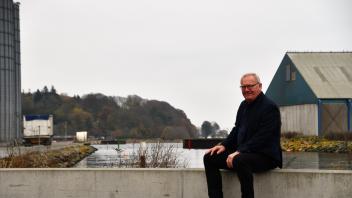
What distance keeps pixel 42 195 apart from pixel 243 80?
3077 mm

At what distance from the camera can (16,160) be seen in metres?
11.5

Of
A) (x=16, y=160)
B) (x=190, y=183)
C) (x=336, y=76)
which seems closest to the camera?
(x=190, y=183)

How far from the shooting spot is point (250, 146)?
18.0ft

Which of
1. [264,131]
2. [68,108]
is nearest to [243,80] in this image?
[264,131]

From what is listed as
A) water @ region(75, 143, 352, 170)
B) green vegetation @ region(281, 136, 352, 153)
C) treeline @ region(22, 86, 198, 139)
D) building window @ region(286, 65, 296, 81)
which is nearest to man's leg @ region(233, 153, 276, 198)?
water @ region(75, 143, 352, 170)

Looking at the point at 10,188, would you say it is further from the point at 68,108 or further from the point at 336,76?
the point at 68,108

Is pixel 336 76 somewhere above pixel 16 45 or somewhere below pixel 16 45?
below

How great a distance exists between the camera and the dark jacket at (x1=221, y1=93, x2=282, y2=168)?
17.9ft

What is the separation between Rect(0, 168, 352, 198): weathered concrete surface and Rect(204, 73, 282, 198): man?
287 millimetres

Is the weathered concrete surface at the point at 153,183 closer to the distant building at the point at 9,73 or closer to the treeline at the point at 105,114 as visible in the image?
the distant building at the point at 9,73

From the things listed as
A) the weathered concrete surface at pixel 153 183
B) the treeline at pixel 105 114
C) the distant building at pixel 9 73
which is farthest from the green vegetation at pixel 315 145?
the treeline at pixel 105 114

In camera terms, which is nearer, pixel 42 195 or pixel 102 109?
pixel 42 195

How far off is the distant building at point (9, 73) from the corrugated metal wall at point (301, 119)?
5853cm

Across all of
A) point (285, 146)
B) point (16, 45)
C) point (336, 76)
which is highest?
point (16, 45)
